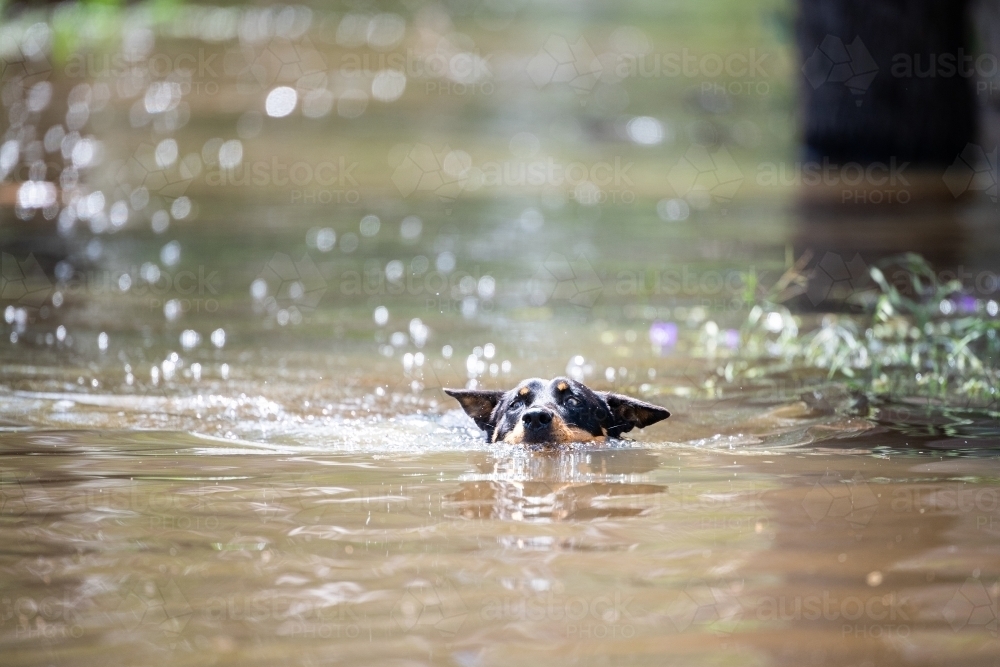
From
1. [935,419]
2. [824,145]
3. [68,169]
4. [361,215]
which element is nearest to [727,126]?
[824,145]

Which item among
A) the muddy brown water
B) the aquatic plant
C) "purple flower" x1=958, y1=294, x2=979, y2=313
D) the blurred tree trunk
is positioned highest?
the blurred tree trunk

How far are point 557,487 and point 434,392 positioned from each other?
2.53m

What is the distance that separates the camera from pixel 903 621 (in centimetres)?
323

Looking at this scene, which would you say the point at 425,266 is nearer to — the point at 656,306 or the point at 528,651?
the point at 656,306

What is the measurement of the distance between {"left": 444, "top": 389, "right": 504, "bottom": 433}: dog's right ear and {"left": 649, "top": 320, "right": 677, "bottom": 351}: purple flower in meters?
2.19

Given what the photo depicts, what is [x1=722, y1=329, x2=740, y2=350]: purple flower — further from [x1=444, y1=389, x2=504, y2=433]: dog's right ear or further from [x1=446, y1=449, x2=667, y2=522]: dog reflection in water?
[x1=446, y1=449, x2=667, y2=522]: dog reflection in water

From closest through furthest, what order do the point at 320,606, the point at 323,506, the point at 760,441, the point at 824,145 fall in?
the point at 320,606 < the point at 323,506 < the point at 760,441 < the point at 824,145

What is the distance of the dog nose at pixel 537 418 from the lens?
17.8ft

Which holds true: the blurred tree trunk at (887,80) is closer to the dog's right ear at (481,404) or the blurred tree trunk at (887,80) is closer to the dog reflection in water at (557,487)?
the dog's right ear at (481,404)

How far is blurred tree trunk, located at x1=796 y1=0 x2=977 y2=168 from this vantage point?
48.7 feet

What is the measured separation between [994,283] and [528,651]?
7.20 meters

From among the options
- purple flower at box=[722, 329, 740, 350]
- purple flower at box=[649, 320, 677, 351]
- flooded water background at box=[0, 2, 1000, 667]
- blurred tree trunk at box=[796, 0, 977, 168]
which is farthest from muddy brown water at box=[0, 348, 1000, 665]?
blurred tree trunk at box=[796, 0, 977, 168]

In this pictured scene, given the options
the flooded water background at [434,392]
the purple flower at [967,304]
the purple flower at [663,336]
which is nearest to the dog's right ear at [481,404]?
the flooded water background at [434,392]

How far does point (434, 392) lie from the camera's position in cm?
712
